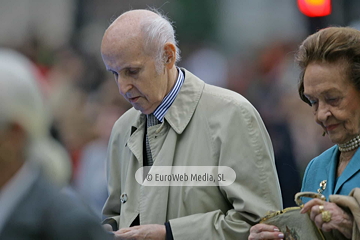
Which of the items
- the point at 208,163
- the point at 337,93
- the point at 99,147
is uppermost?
the point at 337,93

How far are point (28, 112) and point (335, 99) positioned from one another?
149 centimetres

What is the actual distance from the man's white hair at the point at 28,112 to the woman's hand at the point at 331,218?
1144 mm

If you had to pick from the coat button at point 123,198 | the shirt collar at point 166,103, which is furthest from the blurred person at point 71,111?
the shirt collar at point 166,103

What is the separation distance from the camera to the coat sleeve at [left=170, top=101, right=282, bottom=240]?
3279 mm

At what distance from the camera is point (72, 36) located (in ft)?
26.1

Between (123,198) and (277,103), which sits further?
(277,103)

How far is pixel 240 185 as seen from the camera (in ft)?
10.8

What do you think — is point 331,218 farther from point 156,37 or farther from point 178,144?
point 156,37

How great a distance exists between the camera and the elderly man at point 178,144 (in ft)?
10.8

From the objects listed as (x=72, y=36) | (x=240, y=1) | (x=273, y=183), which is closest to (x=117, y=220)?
(x=273, y=183)

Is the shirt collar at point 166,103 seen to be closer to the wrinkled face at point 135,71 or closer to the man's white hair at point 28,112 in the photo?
the wrinkled face at point 135,71

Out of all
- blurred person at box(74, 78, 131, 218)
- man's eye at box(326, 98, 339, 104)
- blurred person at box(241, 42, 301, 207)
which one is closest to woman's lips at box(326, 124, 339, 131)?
man's eye at box(326, 98, 339, 104)

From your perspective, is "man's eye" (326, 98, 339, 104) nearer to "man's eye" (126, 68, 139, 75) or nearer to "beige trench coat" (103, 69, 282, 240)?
"beige trench coat" (103, 69, 282, 240)

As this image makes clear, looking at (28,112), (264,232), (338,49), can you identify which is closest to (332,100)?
(338,49)
